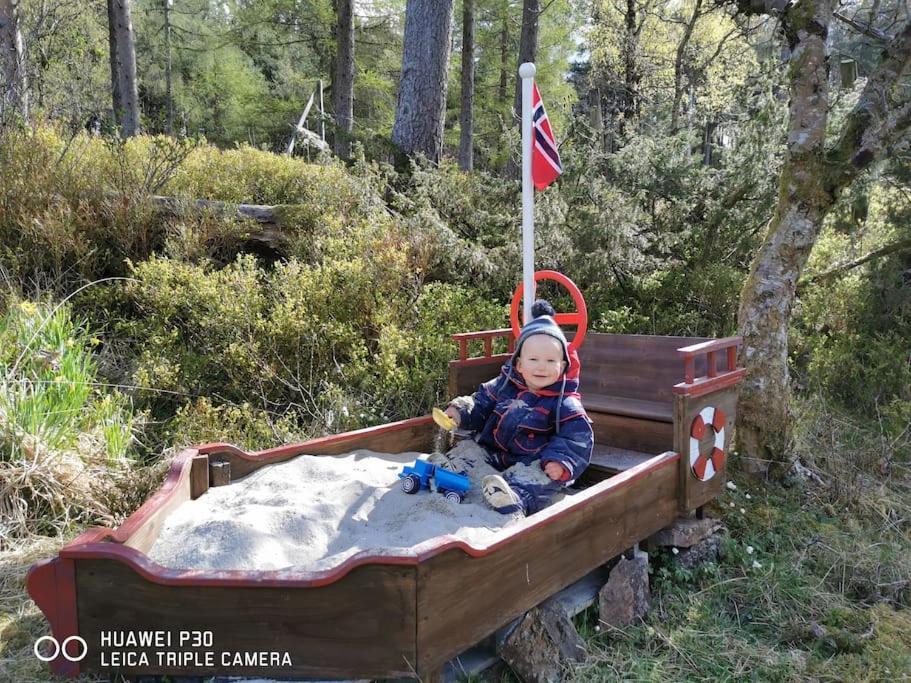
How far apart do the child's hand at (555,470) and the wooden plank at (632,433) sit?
82cm

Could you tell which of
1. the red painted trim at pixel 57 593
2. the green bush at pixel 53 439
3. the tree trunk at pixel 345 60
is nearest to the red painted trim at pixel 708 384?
the red painted trim at pixel 57 593

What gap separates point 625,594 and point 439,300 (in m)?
3.19

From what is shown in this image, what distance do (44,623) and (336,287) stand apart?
3182 millimetres

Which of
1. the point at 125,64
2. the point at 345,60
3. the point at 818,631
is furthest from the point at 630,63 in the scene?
the point at 818,631

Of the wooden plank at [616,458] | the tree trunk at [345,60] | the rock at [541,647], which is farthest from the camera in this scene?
the tree trunk at [345,60]

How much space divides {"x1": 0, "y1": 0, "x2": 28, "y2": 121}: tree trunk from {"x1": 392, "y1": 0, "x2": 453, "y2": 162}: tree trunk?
411 cm

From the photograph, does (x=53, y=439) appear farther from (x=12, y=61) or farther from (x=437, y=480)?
(x=12, y=61)

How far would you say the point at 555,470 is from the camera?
3.10 metres

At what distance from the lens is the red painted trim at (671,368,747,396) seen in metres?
3.34

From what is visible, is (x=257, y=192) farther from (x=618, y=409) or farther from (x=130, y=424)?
(x=618, y=409)

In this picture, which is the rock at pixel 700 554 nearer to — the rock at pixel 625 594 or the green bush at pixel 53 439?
the rock at pixel 625 594

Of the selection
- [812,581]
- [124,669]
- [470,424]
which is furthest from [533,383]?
[124,669]

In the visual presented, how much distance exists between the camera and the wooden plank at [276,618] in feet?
6.89

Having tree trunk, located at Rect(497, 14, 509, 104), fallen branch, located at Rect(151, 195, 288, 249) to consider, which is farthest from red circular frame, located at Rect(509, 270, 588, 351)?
tree trunk, located at Rect(497, 14, 509, 104)
